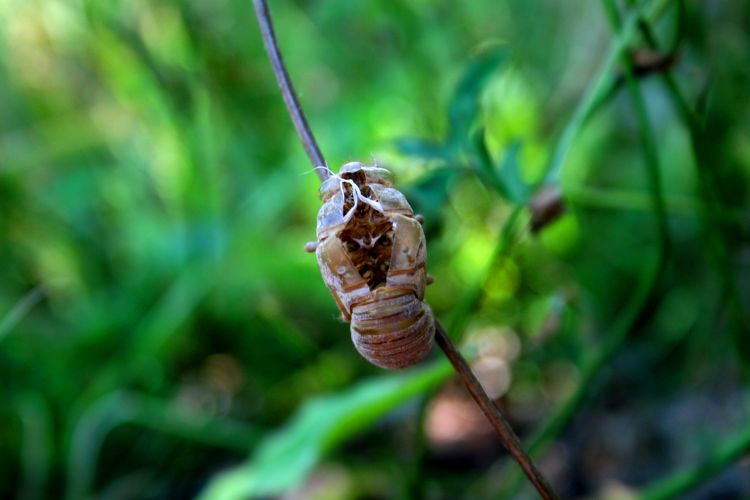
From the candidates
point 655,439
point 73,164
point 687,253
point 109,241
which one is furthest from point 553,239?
point 73,164

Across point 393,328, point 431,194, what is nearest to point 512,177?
point 431,194

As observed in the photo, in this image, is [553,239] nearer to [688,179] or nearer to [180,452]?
[688,179]

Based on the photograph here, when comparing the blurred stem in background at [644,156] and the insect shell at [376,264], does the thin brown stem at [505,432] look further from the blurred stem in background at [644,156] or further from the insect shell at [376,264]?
the blurred stem in background at [644,156]

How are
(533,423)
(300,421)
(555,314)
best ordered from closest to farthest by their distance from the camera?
(555,314) < (300,421) < (533,423)

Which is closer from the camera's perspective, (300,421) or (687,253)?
(300,421)

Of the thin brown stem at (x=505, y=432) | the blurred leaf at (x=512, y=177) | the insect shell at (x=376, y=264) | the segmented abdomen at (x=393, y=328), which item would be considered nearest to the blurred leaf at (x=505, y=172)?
the blurred leaf at (x=512, y=177)

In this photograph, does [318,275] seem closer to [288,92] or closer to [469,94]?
[469,94]

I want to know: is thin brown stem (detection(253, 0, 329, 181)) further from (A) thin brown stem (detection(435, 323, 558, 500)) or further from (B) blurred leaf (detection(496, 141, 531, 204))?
(B) blurred leaf (detection(496, 141, 531, 204))
